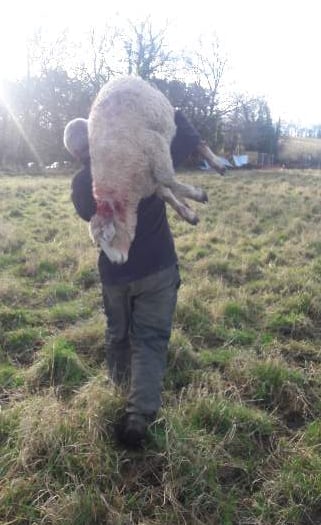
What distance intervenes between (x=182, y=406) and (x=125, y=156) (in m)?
1.62

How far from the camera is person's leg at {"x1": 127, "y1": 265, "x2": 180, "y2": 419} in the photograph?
297 cm

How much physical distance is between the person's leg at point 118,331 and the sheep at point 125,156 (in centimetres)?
43

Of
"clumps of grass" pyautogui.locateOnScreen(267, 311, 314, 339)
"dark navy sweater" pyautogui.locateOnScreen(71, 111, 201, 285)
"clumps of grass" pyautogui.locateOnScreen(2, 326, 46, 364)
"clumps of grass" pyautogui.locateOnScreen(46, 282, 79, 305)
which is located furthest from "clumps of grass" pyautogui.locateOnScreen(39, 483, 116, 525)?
"clumps of grass" pyautogui.locateOnScreen(46, 282, 79, 305)

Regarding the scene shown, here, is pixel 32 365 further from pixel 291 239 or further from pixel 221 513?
pixel 291 239

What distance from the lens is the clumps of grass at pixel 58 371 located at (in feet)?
12.5

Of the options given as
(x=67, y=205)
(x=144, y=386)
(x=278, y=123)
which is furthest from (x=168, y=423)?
(x=278, y=123)

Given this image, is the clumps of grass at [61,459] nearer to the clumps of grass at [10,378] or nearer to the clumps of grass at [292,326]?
the clumps of grass at [10,378]

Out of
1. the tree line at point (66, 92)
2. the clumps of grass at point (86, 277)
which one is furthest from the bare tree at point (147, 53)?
the clumps of grass at point (86, 277)

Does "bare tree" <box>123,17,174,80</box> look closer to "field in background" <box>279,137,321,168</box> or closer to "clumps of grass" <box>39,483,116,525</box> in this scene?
"field in background" <box>279,137,321,168</box>

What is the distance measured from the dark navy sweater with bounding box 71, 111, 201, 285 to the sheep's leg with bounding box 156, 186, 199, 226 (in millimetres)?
117

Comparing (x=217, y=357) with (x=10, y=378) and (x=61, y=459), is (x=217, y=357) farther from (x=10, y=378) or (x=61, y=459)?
(x=61, y=459)

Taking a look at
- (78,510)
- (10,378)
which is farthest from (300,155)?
(78,510)

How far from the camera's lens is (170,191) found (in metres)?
2.93

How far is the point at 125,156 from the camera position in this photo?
2.71 metres
